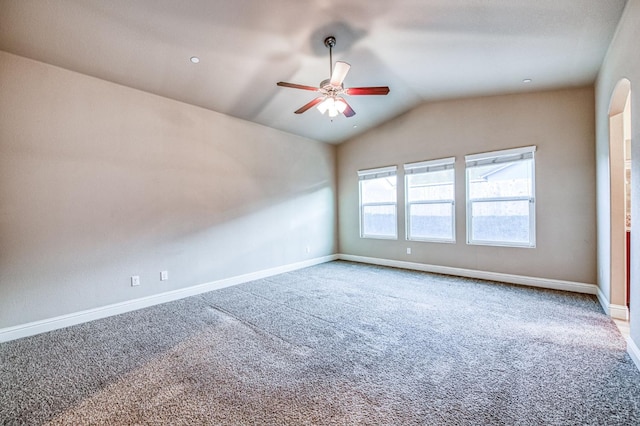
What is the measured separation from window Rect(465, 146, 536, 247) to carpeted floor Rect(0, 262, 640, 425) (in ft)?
3.93

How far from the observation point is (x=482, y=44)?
3133mm

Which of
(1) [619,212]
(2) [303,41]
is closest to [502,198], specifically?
(1) [619,212]

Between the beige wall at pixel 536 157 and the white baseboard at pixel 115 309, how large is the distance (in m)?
3.21

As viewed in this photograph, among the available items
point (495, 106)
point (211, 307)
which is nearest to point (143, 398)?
point (211, 307)

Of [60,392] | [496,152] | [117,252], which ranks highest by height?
[496,152]

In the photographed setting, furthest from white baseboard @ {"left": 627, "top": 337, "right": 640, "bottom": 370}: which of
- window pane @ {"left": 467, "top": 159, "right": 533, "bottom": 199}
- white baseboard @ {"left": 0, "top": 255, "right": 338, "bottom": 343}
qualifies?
white baseboard @ {"left": 0, "top": 255, "right": 338, "bottom": 343}

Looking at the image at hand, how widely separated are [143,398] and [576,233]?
18.0 feet

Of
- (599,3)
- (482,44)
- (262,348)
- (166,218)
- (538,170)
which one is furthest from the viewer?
(538,170)

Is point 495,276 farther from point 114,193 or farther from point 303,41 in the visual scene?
point 114,193

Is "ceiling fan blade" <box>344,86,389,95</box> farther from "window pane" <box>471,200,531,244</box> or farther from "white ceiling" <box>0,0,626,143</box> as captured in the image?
"window pane" <box>471,200,531,244</box>

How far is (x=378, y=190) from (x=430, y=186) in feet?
3.85

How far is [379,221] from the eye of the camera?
625cm

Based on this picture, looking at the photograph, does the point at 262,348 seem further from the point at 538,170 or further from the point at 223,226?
the point at 538,170

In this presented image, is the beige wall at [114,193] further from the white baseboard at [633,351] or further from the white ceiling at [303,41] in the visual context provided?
the white baseboard at [633,351]
